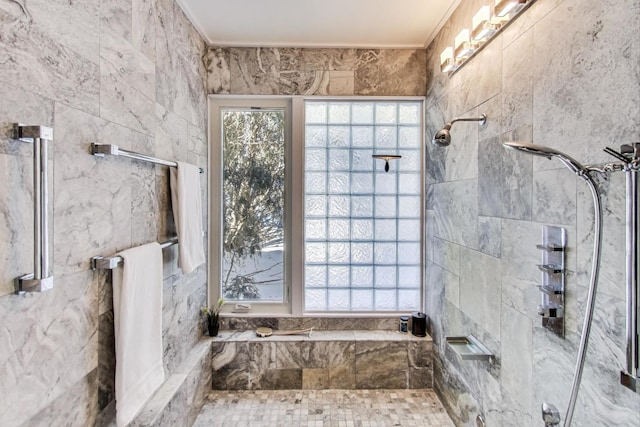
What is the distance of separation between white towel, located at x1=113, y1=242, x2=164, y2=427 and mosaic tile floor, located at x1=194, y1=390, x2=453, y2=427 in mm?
820

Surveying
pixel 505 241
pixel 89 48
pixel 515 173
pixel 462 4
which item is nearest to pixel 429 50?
pixel 462 4

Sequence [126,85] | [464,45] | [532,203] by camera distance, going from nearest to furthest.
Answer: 1. [532,203]
2. [126,85]
3. [464,45]

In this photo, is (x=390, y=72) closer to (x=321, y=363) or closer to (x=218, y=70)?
(x=218, y=70)

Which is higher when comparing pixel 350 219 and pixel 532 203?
pixel 532 203

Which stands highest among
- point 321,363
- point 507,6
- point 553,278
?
point 507,6

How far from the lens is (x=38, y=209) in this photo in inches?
34.1

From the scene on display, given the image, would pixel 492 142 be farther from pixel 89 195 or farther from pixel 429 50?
pixel 89 195

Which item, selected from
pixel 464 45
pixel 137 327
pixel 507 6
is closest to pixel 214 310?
pixel 137 327

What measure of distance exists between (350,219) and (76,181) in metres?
1.72

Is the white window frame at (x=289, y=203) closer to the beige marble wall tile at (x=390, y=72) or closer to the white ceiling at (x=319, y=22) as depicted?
the beige marble wall tile at (x=390, y=72)

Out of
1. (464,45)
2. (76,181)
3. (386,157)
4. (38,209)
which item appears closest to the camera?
(38,209)

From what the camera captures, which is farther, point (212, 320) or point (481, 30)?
point (212, 320)

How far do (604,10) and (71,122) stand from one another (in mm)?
1627

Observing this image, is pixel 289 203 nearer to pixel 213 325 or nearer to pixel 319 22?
pixel 213 325
